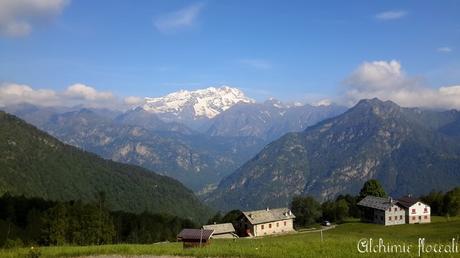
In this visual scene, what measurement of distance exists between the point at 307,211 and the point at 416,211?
28.5 metres

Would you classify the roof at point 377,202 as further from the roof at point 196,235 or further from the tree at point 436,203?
the roof at point 196,235

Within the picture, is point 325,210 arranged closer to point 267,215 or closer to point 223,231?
point 267,215

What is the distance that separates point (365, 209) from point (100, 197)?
73.2 meters

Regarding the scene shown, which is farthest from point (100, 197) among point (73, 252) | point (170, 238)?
point (73, 252)

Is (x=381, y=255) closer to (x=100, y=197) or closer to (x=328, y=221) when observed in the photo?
(x=100, y=197)

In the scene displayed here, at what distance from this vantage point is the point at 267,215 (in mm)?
122750

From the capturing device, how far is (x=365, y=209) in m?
130

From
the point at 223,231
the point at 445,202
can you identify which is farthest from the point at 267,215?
the point at 445,202

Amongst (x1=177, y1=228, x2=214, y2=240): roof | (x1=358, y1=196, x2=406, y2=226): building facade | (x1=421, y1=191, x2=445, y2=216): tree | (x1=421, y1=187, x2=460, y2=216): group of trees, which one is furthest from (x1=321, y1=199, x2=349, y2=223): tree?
A: (x1=177, y1=228, x2=214, y2=240): roof

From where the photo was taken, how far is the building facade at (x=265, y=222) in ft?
391

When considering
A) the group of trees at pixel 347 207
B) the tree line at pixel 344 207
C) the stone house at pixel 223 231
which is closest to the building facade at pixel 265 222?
the stone house at pixel 223 231

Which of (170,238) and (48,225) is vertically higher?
(48,225)

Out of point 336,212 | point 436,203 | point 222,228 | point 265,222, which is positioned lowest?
Result: point 222,228

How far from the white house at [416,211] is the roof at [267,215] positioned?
94.6 ft
